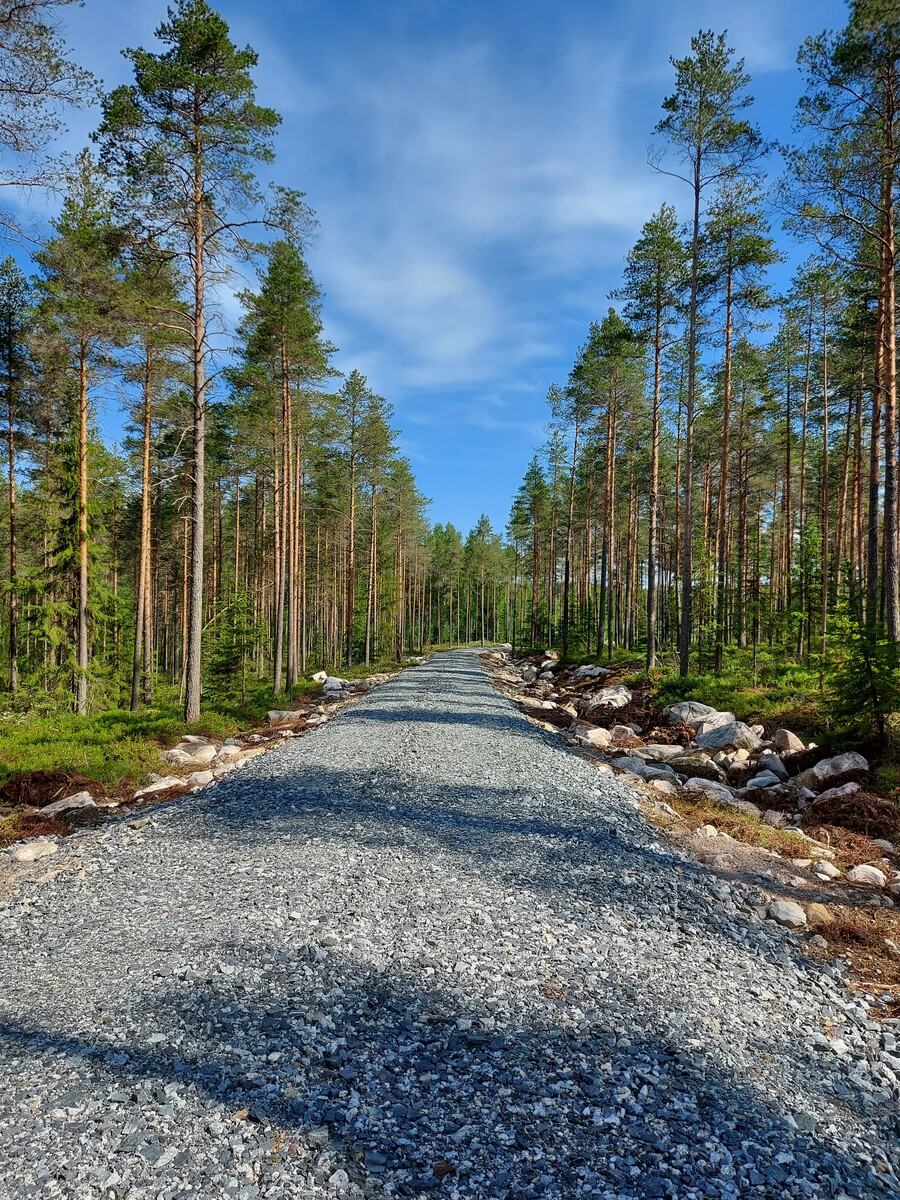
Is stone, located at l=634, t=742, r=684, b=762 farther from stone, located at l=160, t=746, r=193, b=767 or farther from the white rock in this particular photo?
stone, located at l=160, t=746, r=193, b=767

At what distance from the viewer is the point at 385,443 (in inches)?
1213

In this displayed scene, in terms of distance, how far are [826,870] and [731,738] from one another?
19.4ft

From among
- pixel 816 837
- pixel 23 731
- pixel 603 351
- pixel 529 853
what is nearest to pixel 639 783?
pixel 816 837

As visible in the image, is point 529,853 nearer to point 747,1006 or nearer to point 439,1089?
point 747,1006

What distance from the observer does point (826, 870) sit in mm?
6082

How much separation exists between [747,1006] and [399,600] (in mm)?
42488

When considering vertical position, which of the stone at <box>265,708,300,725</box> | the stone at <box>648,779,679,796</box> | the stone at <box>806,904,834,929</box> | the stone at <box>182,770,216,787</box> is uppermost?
the stone at <box>806,904,834,929</box>

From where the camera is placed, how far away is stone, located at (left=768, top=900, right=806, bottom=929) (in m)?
4.90

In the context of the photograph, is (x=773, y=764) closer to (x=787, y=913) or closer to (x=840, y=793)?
(x=840, y=793)

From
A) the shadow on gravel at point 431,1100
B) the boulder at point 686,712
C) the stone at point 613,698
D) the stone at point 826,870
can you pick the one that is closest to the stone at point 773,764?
the boulder at point 686,712

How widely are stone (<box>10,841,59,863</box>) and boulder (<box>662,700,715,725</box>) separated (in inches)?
494

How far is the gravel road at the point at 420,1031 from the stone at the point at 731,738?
6.32 m

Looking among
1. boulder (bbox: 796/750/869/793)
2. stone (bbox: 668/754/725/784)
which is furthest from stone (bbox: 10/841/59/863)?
A: boulder (bbox: 796/750/869/793)

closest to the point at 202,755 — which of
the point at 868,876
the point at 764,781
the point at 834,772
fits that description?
the point at 764,781
